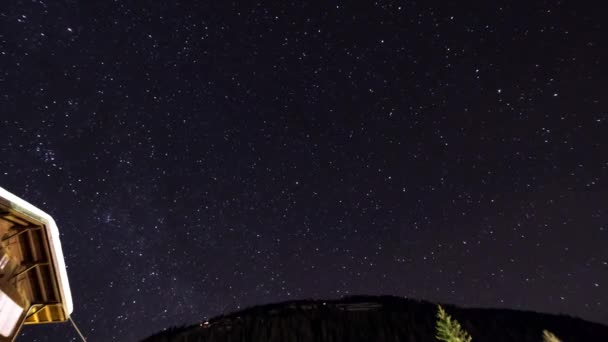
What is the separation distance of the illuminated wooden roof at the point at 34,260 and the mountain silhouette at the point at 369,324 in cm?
5776

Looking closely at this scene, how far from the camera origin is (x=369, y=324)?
6406cm

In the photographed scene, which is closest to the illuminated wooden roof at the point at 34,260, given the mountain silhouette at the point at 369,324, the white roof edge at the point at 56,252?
the white roof edge at the point at 56,252

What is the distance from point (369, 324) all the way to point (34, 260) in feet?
212

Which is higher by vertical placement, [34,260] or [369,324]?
[34,260]

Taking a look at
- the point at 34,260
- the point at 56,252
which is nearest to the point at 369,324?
the point at 56,252

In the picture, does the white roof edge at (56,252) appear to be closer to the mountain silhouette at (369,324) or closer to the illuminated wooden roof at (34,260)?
the illuminated wooden roof at (34,260)

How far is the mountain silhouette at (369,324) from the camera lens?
2361 inches

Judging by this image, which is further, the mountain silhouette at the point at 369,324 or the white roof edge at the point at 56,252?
the mountain silhouette at the point at 369,324

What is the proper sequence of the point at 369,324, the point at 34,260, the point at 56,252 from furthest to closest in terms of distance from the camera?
the point at 369,324 → the point at 56,252 → the point at 34,260

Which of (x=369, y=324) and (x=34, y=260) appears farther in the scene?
(x=369, y=324)

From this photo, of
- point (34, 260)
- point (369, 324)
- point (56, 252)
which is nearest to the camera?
point (34, 260)

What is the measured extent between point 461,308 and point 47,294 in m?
77.6

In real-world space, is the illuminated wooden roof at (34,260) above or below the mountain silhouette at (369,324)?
above

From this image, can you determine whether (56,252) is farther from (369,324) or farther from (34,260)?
(369,324)
